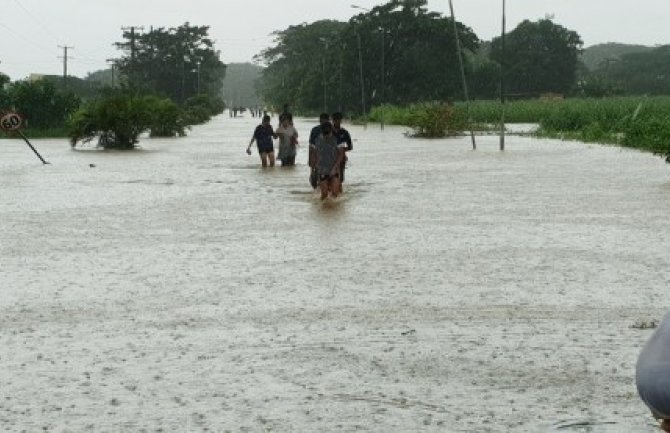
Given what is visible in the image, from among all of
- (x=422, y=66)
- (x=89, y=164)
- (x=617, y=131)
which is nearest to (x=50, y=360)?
(x=89, y=164)

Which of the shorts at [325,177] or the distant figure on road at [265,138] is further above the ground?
the distant figure on road at [265,138]

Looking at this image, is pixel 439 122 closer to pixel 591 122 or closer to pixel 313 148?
pixel 591 122

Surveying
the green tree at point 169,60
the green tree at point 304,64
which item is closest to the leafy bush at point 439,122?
the green tree at point 304,64

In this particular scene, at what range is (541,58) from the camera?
138000 millimetres

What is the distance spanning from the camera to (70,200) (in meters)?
18.2

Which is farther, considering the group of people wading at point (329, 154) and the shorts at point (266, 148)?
the shorts at point (266, 148)

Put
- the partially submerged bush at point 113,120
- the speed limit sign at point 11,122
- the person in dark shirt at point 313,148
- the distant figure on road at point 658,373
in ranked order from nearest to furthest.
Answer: the distant figure on road at point 658,373 → the person in dark shirt at point 313,148 → the speed limit sign at point 11,122 → the partially submerged bush at point 113,120

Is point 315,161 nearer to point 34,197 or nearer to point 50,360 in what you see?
point 34,197

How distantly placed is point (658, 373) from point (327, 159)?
15157mm

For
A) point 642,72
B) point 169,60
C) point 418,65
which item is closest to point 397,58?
point 418,65

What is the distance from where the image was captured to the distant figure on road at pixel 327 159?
17.5 meters

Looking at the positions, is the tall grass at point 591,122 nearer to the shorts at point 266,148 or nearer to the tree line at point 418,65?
the shorts at point 266,148

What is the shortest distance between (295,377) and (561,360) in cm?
158

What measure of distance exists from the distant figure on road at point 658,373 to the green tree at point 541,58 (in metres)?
134
